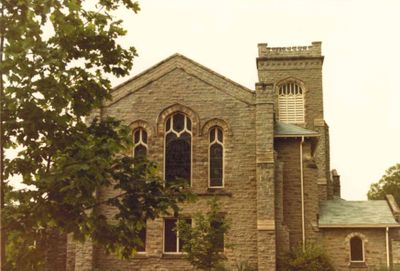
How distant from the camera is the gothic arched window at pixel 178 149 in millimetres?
28094

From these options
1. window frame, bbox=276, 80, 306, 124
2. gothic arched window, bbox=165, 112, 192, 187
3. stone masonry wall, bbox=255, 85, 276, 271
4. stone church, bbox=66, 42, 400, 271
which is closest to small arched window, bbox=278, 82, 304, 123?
window frame, bbox=276, 80, 306, 124

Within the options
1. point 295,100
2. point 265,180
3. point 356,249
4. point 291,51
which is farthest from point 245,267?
point 291,51

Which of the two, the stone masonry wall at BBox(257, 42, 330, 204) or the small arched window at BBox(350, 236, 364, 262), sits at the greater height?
the stone masonry wall at BBox(257, 42, 330, 204)

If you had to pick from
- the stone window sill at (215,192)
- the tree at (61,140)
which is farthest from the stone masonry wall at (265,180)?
the tree at (61,140)

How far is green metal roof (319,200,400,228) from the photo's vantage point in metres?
28.5

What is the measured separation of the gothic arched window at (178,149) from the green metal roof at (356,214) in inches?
287

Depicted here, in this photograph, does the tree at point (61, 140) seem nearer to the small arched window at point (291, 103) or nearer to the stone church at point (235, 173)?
the stone church at point (235, 173)

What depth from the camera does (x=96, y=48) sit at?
10.5 metres

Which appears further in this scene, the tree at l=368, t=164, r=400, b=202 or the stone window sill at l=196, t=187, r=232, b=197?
the tree at l=368, t=164, r=400, b=202

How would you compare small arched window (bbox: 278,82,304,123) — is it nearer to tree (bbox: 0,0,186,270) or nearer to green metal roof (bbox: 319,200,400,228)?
green metal roof (bbox: 319,200,400,228)

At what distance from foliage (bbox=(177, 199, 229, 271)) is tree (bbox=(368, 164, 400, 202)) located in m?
55.4

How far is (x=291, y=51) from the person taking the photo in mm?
46500

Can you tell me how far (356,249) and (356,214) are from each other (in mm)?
1968

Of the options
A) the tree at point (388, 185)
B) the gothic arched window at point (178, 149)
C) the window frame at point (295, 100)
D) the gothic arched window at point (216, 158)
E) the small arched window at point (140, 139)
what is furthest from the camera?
the tree at point (388, 185)
